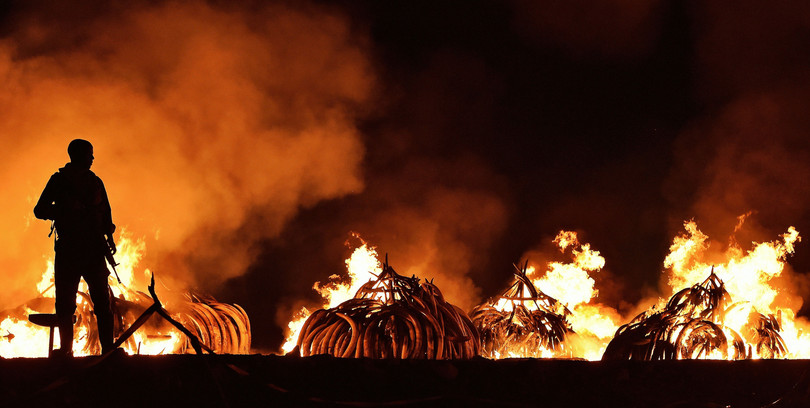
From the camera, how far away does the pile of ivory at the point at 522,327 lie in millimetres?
11078

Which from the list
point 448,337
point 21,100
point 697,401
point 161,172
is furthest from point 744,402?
point 21,100

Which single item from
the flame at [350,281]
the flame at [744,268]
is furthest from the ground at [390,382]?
the flame at [350,281]

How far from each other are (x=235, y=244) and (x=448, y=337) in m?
8.67

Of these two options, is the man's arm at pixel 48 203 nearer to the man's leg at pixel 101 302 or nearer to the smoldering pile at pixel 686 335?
the man's leg at pixel 101 302

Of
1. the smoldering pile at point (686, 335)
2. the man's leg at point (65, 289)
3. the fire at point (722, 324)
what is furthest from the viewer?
the fire at point (722, 324)

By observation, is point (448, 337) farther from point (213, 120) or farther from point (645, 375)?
point (213, 120)

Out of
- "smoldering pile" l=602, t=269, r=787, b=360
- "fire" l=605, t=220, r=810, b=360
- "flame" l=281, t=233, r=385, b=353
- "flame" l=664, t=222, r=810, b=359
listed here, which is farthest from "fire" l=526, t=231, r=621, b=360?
"smoldering pile" l=602, t=269, r=787, b=360

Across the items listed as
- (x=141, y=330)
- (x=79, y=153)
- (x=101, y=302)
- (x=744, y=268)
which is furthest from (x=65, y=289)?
(x=744, y=268)

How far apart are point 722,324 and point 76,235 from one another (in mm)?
7843

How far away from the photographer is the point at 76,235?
20.7 feet

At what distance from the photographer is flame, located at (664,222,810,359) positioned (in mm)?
14742

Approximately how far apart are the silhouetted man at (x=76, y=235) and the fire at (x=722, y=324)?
231 inches

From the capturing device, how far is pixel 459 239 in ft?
60.1

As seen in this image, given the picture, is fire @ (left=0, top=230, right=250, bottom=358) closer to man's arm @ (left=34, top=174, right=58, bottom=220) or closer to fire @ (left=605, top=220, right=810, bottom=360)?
man's arm @ (left=34, top=174, right=58, bottom=220)
